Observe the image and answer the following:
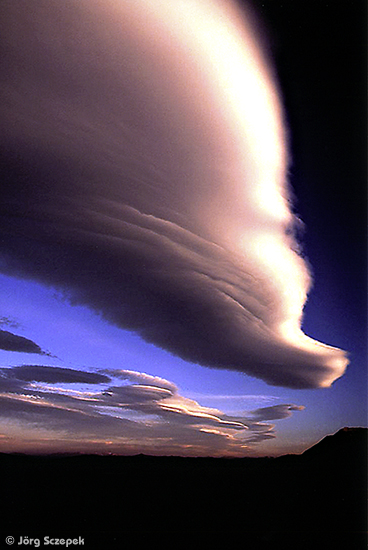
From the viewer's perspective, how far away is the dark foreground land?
6.34 ft

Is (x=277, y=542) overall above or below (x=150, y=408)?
below

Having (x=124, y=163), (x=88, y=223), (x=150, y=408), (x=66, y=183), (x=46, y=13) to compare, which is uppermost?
(x=46, y=13)

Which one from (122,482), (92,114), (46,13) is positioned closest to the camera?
(46,13)

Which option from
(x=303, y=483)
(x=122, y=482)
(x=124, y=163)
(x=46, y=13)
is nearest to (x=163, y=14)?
(x=46, y=13)

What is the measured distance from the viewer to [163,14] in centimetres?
183

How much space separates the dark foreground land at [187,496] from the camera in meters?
1.93

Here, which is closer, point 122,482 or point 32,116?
point 32,116

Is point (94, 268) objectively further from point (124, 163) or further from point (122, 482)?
point (122, 482)

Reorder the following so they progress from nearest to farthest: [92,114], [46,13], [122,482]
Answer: [46,13], [92,114], [122,482]

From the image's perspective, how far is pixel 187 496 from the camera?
2.08m

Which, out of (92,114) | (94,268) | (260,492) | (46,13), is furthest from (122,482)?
(46,13)

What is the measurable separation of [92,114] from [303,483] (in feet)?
7.50

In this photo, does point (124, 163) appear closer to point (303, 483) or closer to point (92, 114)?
point (92, 114)

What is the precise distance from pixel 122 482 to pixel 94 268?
1171 mm
